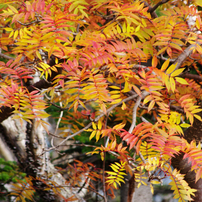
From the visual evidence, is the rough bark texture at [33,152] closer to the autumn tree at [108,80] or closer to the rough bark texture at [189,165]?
the autumn tree at [108,80]

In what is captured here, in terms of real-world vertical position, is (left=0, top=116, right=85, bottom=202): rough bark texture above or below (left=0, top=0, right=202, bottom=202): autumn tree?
below

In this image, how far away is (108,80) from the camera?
186cm

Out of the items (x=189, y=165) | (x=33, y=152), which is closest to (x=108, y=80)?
(x=189, y=165)

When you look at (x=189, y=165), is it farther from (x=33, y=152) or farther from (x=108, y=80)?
(x=33, y=152)

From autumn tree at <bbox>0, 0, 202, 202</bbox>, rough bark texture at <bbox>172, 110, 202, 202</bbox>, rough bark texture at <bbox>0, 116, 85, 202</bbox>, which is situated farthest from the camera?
rough bark texture at <bbox>0, 116, 85, 202</bbox>

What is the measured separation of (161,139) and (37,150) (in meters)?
1.88

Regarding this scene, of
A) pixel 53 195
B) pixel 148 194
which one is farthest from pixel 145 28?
pixel 148 194

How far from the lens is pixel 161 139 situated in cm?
128

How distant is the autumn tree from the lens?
1265 millimetres

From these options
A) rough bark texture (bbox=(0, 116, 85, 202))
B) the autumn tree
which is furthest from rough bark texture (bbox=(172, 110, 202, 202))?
rough bark texture (bbox=(0, 116, 85, 202))

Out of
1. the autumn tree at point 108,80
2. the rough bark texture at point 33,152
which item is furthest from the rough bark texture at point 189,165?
the rough bark texture at point 33,152

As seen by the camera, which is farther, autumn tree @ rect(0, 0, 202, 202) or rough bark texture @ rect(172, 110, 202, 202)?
rough bark texture @ rect(172, 110, 202, 202)

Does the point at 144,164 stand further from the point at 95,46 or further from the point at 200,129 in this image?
the point at 200,129

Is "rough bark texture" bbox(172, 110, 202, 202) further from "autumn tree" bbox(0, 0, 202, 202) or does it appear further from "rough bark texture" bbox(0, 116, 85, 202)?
"rough bark texture" bbox(0, 116, 85, 202)
